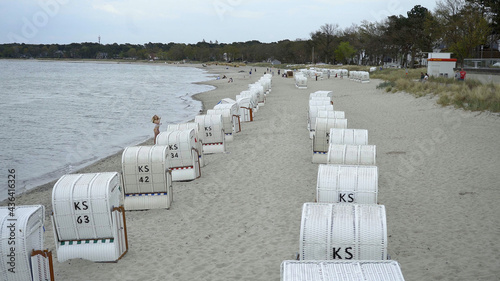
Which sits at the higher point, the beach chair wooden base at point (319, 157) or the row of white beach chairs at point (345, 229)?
the row of white beach chairs at point (345, 229)

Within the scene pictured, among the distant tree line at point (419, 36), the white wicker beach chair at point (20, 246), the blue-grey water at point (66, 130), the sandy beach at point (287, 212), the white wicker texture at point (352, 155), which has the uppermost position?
the distant tree line at point (419, 36)

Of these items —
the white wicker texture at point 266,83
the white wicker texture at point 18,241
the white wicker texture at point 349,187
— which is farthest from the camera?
the white wicker texture at point 266,83

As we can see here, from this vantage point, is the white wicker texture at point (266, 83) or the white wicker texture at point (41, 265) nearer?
the white wicker texture at point (41, 265)

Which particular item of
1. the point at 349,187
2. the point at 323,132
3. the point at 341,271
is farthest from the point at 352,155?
the point at 341,271

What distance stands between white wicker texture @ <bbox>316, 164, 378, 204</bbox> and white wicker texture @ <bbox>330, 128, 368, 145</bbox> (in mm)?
4452

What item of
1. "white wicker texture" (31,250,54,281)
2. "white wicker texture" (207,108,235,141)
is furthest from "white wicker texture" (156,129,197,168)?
"white wicker texture" (31,250,54,281)

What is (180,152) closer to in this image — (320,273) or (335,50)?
(320,273)

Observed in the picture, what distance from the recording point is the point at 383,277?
16.2 feet

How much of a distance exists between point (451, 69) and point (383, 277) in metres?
48.4

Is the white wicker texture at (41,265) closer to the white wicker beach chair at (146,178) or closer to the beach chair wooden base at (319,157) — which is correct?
the white wicker beach chair at (146,178)

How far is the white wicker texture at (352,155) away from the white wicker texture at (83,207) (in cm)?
594

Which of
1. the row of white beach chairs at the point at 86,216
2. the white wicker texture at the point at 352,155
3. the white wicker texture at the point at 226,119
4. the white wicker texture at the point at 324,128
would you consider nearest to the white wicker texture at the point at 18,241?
the row of white beach chairs at the point at 86,216

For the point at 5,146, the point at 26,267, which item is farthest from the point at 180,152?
the point at 5,146

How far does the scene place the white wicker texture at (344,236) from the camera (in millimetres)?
6801
